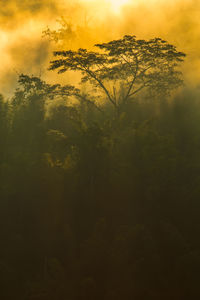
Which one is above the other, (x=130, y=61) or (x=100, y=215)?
(x=130, y=61)

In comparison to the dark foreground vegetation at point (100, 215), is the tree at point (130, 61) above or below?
above

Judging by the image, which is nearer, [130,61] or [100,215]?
[100,215]

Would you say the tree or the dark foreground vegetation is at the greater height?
the tree

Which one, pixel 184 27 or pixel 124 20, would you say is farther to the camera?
pixel 124 20

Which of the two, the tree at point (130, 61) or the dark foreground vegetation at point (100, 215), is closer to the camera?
the dark foreground vegetation at point (100, 215)

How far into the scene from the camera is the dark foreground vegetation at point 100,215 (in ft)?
56.9

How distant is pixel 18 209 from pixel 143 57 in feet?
47.3

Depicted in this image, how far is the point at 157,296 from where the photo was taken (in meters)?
16.5

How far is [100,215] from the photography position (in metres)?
20.1

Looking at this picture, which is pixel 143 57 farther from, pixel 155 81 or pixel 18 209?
pixel 18 209

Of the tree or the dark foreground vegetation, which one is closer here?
the dark foreground vegetation

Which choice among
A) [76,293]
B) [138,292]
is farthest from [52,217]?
[138,292]

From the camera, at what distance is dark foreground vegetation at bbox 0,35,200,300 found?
1734cm

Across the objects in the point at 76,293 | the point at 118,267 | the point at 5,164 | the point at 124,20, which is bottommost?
the point at 76,293
